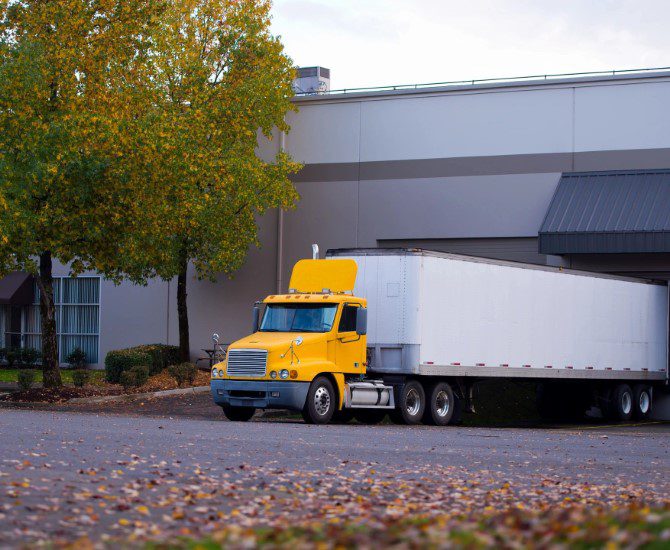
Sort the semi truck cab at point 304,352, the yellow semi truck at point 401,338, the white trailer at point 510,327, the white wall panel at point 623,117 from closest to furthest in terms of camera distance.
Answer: the semi truck cab at point 304,352 < the yellow semi truck at point 401,338 < the white trailer at point 510,327 < the white wall panel at point 623,117

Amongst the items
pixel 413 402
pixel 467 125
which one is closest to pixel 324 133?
pixel 467 125

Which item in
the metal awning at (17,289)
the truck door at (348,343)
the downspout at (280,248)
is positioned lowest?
the truck door at (348,343)

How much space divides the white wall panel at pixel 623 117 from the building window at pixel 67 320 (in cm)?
1934

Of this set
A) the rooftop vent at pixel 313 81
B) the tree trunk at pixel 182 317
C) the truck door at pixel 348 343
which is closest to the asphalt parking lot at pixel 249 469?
the truck door at pixel 348 343

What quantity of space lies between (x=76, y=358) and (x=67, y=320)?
6.95ft

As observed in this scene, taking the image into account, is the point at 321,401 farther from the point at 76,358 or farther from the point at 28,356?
the point at 28,356

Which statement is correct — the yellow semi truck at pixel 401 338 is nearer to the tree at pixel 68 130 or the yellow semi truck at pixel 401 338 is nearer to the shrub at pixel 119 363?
the tree at pixel 68 130

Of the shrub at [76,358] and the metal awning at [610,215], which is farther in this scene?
the shrub at [76,358]

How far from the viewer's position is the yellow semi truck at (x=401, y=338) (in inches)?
916

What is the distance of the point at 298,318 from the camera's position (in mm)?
24156

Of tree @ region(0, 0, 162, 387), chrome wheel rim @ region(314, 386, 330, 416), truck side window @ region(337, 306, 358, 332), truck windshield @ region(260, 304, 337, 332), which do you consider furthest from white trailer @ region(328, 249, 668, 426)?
tree @ region(0, 0, 162, 387)

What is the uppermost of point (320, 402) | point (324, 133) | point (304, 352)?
point (324, 133)

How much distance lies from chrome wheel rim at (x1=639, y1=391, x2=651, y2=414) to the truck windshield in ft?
38.8

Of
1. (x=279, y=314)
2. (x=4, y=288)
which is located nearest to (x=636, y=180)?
(x=279, y=314)
